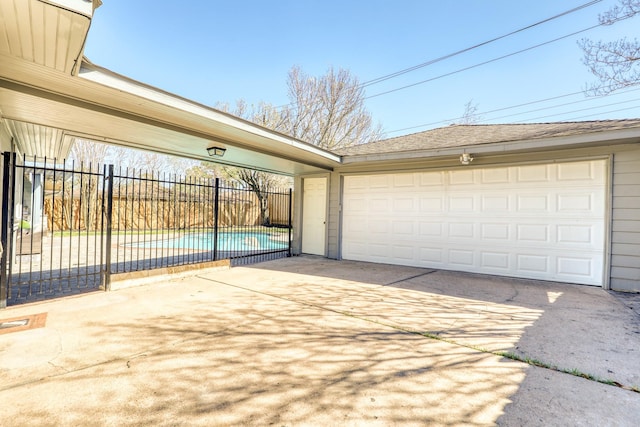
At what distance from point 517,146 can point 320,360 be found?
524 cm

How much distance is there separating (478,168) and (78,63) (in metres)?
6.63

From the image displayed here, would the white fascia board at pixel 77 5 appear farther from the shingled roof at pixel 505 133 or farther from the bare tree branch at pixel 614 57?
the bare tree branch at pixel 614 57

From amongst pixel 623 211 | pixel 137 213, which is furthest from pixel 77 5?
pixel 137 213

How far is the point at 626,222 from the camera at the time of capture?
16.8 feet

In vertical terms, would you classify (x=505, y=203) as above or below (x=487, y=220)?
above

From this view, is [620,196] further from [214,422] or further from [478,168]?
[214,422]

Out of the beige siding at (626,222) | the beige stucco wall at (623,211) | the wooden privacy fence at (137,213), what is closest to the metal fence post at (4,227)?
→ the wooden privacy fence at (137,213)

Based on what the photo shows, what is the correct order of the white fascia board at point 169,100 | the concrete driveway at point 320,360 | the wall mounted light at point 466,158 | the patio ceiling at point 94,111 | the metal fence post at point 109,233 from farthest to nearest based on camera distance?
the wall mounted light at point 466,158 < the metal fence post at point 109,233 < the white fascia board at point 169,100 < the patio ceiling at point 94,111 < the concrete driveway at point 320,360

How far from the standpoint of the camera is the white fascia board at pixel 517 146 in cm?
477

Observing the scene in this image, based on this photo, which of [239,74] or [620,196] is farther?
[239,74]

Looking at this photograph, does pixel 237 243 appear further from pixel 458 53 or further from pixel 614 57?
pixel 614 57

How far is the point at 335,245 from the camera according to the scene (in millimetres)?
8336

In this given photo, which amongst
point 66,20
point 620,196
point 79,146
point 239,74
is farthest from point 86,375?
point 79,146

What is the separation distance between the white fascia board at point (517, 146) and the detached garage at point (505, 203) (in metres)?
0.02
